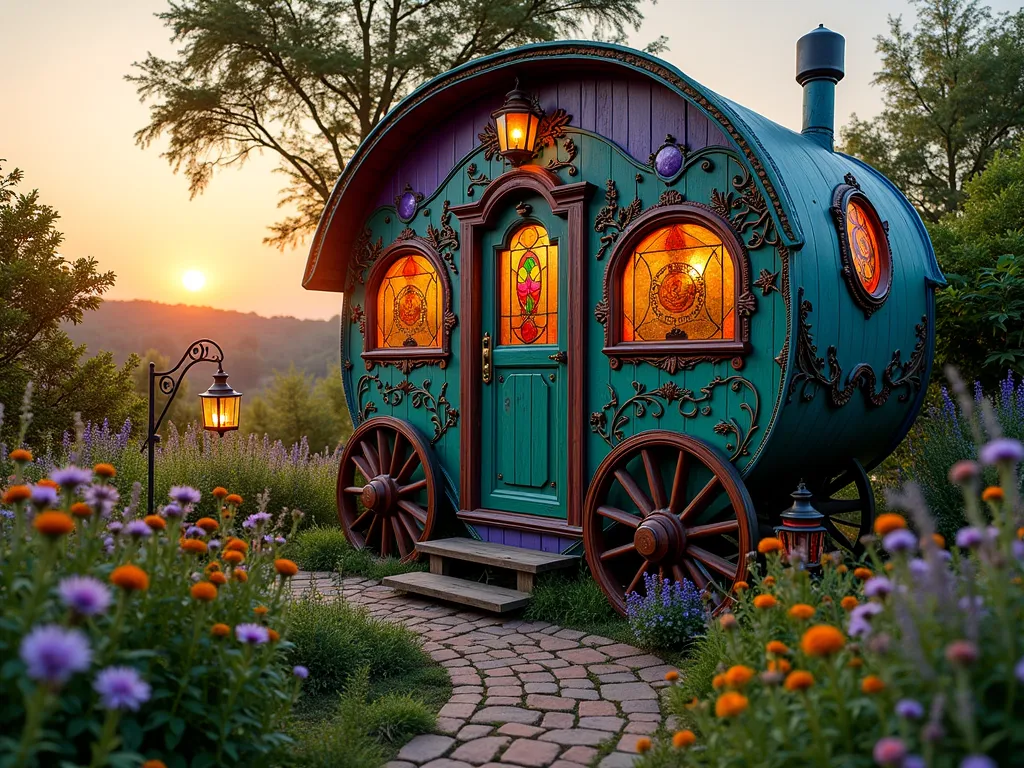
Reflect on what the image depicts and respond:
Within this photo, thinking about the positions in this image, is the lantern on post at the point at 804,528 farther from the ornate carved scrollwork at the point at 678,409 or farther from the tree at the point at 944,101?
the tree at the point at 944,101

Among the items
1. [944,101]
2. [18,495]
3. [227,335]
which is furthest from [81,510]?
[227,335]

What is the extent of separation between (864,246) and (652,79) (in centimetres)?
173

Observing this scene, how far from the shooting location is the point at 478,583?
5.53 meters

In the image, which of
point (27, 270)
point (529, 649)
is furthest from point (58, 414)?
point (529, 649)

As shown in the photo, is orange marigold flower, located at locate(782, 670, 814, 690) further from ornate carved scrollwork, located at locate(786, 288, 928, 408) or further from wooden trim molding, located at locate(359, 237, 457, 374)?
wooden trim molding, located at locate(359, 237, 457, 374)

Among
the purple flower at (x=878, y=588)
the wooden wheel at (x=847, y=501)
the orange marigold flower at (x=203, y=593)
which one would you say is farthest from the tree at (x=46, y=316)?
the purple flower at (x=878, y=588)

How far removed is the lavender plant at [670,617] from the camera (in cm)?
432

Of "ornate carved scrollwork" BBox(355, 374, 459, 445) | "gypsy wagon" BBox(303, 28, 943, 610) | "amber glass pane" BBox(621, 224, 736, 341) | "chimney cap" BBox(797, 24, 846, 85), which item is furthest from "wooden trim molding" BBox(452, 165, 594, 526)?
"chimney cap" BBox(797, 24, 846, 85)

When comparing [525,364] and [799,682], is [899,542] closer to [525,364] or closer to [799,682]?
[799,682]

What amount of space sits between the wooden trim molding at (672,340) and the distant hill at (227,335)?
44048 mm

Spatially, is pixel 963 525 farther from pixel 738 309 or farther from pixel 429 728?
pixel 429 728

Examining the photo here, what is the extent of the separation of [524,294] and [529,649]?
2.56 meters

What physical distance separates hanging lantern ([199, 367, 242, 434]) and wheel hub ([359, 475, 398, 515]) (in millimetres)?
1240

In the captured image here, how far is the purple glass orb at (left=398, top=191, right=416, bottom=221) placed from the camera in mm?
6699
